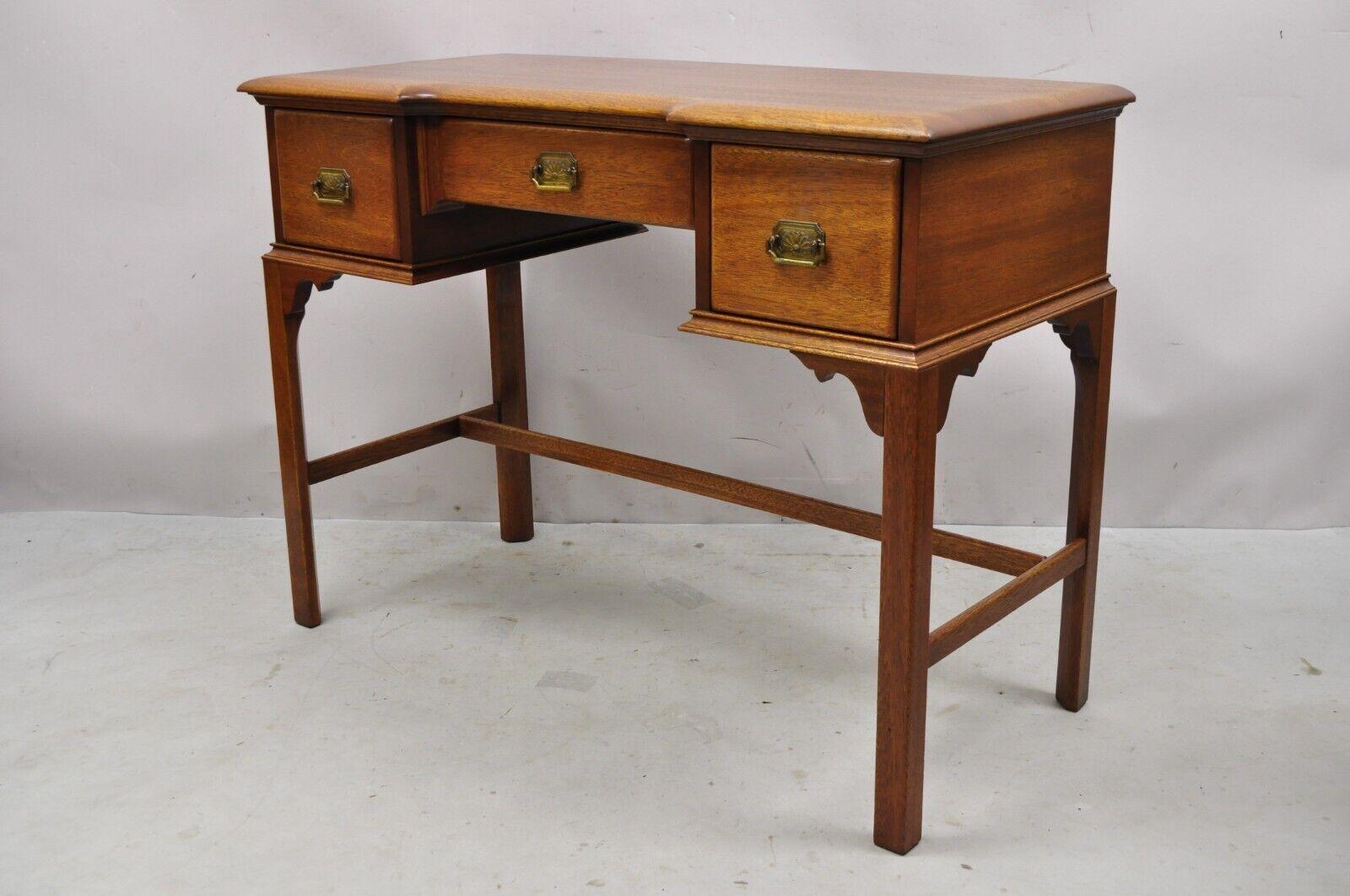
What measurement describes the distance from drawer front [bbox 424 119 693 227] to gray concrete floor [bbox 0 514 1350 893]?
1.05 meters

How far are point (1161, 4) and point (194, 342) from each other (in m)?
2.82

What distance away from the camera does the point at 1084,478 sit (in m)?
2.84

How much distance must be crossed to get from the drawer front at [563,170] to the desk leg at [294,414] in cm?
47

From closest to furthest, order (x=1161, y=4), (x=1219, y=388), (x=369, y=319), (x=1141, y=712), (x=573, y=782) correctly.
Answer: (x=573, y=782) → (x=1141, y=712) → (x=1161, y=4) → (x=1219, y=388) → (x=369, y=319)

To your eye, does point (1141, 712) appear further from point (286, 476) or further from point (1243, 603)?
point (286, 476)

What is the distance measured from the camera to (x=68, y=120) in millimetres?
4062

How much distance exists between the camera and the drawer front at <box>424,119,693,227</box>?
2520 millimetres

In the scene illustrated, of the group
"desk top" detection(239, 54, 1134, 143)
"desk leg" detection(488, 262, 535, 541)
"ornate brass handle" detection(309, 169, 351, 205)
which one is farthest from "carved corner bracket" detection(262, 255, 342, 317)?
"desk leg" detection(488, 262, 535, 541)

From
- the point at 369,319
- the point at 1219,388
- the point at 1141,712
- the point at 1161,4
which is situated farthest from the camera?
the point at 369,319

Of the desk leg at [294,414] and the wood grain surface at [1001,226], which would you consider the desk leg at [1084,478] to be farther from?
the desk leg at [294,414]

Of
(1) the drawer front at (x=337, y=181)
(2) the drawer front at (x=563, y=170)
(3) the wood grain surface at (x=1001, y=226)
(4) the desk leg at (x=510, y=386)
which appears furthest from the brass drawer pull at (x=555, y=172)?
(4) the desk leg at (x=510, y=386)

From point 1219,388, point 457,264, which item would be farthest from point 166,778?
point 1219,388

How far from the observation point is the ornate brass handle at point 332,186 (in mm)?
2998

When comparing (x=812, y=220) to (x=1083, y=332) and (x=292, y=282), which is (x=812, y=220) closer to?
(x=1083, y=332)
